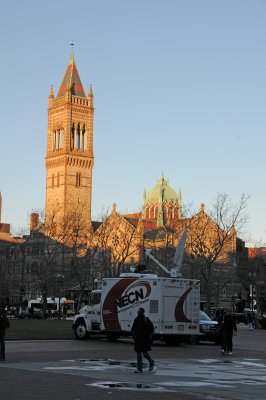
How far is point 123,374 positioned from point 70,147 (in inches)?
5074

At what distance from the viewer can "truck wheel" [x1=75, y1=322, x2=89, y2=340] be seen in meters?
36.4

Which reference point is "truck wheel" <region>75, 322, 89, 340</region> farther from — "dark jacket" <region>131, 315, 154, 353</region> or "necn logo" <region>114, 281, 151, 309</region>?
"dark jacket" <region>131, 315, 154, 353</region>

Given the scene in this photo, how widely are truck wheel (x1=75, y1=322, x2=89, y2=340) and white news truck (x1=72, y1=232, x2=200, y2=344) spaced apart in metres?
0.76

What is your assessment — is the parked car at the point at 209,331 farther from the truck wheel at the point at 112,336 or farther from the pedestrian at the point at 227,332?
the pedestrian at the point at 227,332

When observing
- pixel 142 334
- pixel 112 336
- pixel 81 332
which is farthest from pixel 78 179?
pixel 142 334

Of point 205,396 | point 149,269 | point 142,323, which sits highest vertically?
point 149,269

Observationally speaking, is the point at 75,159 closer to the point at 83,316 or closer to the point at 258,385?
the point at 83,316

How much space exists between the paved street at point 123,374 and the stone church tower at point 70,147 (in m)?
114

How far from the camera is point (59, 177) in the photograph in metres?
147

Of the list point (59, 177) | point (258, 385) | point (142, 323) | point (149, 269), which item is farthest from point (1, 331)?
point (59, 177)

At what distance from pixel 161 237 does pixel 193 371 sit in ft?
216

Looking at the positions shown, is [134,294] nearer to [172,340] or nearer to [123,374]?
[172,340]

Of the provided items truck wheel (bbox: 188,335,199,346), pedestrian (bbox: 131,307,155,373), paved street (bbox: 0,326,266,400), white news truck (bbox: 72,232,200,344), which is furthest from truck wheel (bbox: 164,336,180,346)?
pedestrian (bbox: 131,307,155,373)

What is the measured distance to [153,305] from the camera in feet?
109
